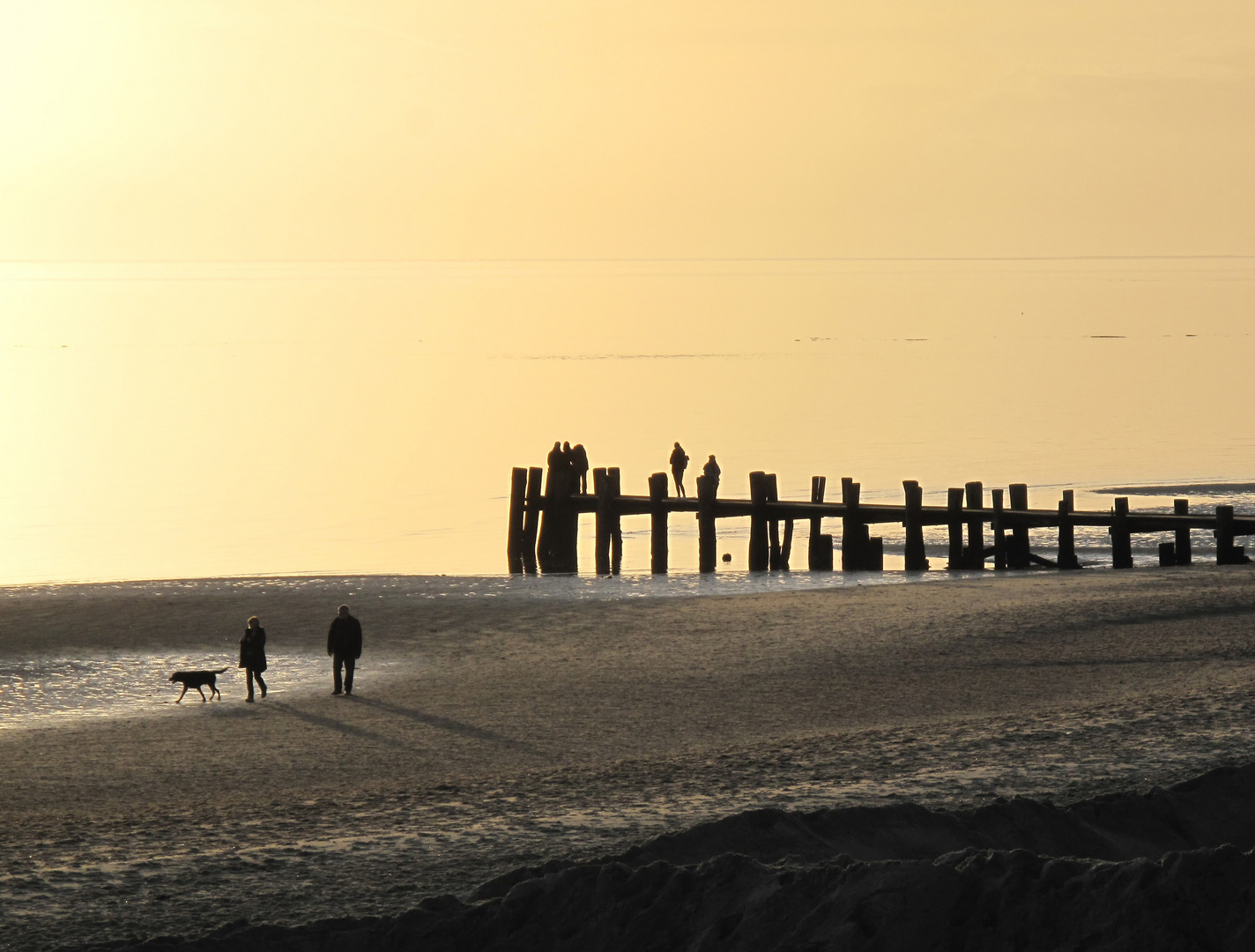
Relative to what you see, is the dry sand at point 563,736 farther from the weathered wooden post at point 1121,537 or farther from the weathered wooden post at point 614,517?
the weathered wooden post at point 614,517

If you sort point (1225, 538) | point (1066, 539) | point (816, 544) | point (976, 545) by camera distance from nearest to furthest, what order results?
point (1225, 538) → point (1066, 539) → point (976, 545) → point (816, 544)

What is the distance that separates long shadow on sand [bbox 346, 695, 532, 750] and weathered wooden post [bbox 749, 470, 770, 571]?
15.1 m

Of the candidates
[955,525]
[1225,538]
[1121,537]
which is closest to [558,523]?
[955,525]

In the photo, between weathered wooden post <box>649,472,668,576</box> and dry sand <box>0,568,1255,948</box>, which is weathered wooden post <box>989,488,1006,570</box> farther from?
weathered wooden post <box>649,472,668,576</box>

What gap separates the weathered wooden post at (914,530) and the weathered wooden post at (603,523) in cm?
619

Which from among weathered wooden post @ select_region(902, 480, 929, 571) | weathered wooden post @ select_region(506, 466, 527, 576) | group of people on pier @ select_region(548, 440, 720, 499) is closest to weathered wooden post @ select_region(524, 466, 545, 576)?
weathered wooden post @ select_region(506, 466, 527, 576)

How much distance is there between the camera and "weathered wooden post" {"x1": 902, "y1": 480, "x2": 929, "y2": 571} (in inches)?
1196

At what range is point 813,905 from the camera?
25.4ft

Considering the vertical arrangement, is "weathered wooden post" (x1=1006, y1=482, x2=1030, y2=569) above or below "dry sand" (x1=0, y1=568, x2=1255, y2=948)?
above

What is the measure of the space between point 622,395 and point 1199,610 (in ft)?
209

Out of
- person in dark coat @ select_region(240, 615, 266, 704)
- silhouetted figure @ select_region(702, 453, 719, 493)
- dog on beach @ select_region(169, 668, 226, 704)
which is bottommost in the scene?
dog on beach @ select_region(169, 668, 226, 704)

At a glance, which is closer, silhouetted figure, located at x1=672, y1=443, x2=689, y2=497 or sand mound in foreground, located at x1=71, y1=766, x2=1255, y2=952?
sand mound in foreground, located at x1=71, y1=766, x2=1255, y2=952

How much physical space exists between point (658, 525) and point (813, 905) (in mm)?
A: 24358

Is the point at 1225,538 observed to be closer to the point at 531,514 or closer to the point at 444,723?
the point at 531,514
